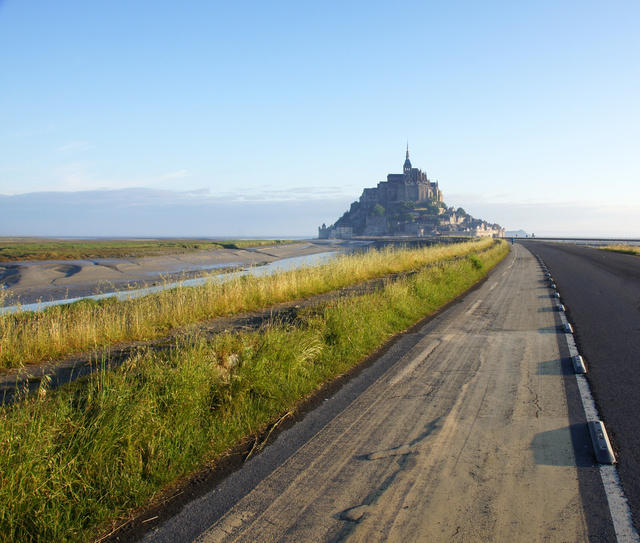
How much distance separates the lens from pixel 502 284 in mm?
19500

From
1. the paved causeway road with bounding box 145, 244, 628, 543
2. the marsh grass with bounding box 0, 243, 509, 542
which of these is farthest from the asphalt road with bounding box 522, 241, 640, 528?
the marsh grass with bounding box 0, 243, 509, 542

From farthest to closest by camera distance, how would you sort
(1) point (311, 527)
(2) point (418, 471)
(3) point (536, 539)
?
(2) point (418, 471), (1) point (311, 527), (3) point (536, 539)

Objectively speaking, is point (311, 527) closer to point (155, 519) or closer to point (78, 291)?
point (155, 519)

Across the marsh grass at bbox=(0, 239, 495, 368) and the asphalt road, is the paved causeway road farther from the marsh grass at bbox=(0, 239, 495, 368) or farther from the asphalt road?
the marsh grass at bbox=(0, 239, 495, 368)

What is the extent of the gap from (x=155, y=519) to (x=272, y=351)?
3016 mm

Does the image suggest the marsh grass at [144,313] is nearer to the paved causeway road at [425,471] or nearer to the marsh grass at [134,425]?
the marsh grass at [134,425]

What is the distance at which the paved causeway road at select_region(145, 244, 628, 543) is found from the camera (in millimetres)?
3061

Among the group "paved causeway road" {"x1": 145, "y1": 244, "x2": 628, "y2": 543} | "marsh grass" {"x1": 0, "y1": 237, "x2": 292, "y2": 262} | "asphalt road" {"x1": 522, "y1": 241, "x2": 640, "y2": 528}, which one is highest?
"marsh grass" {"x1": 0, "y1": 237, "x2": 292, "y2": 262}

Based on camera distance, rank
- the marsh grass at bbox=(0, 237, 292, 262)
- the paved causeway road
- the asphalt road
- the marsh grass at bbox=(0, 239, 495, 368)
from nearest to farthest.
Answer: the paved causeway road < the asphalt road < the marsh grass at bbox=(0, 239, 495, 368) < the marsh grass at bbox=(0, 237, 292, 262)

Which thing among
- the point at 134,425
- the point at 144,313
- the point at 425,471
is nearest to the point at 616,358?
the point at 425,471

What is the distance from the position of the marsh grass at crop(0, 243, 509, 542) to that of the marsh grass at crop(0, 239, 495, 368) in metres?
0.92

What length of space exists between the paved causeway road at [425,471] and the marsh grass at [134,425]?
521 mm

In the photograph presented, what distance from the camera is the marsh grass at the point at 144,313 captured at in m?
7.22

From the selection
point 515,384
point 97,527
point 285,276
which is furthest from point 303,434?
point 285,276
